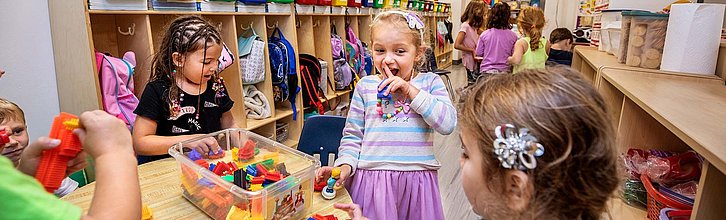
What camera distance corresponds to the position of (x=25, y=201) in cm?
55

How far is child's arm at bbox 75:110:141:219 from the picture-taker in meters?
0.65

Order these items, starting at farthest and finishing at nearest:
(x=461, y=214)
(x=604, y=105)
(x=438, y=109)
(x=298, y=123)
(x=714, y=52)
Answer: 1. (x=298, y=123)
2. (x=461, y=214)
3. (x=714, y=52)
4. (x=438, y=109)
5. (x=604, y=105)

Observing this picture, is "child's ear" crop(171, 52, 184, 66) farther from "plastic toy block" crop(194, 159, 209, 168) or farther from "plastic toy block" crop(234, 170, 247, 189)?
"plastic toy block" crop(234, 170, 247, 189)

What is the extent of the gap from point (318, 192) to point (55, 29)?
1.64 metres

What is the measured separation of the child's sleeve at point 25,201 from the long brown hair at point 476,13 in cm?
484

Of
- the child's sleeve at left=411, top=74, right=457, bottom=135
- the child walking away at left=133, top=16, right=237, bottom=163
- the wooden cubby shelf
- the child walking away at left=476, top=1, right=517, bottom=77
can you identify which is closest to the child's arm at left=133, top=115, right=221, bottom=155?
the child walking away at left=133, top=16, right=237, bottom=163

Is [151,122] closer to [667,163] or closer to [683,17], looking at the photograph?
[667,163]

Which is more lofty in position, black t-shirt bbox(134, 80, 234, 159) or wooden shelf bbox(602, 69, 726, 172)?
wooden shelf bbox(602, 69, 726, 172)

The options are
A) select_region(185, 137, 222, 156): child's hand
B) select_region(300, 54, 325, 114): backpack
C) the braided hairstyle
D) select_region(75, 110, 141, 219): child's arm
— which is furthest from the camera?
select_region(300, 54, 325, 114): backpack

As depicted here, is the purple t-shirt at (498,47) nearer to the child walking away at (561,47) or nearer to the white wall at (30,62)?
the child walking away at (561,47)

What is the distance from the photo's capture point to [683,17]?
5.48ft

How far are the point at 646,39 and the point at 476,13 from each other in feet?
10.2

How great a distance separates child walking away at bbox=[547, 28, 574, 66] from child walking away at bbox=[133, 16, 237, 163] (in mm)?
3396

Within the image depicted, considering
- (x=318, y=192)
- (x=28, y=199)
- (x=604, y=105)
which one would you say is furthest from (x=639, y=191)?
(x=28, y=199)
